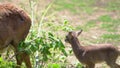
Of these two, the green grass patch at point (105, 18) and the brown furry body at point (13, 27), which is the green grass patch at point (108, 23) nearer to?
the green grass patch at point (105, 18)

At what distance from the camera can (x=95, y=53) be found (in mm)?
8844

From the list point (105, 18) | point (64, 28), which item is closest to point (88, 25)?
point (105, 18)

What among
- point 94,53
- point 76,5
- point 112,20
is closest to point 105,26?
point 112,20

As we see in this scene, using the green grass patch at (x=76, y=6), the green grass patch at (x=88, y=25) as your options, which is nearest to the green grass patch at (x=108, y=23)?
the green grass patch at (x=88, y=25)

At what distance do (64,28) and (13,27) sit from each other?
0.96 m

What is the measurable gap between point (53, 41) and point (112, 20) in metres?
6.63

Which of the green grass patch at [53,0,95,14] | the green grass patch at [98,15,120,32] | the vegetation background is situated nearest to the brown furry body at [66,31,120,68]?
the vegetation background

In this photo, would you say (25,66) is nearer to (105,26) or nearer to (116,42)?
(116,42)

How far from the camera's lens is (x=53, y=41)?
755 centimetres

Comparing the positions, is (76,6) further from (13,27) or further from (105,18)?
(13,27)

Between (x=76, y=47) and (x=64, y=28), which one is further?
(x=76, y=47)

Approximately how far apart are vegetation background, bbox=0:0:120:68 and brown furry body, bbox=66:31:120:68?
22 cm

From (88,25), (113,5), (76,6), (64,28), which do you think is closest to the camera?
(64,28)

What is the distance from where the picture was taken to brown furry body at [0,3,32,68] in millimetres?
7754
